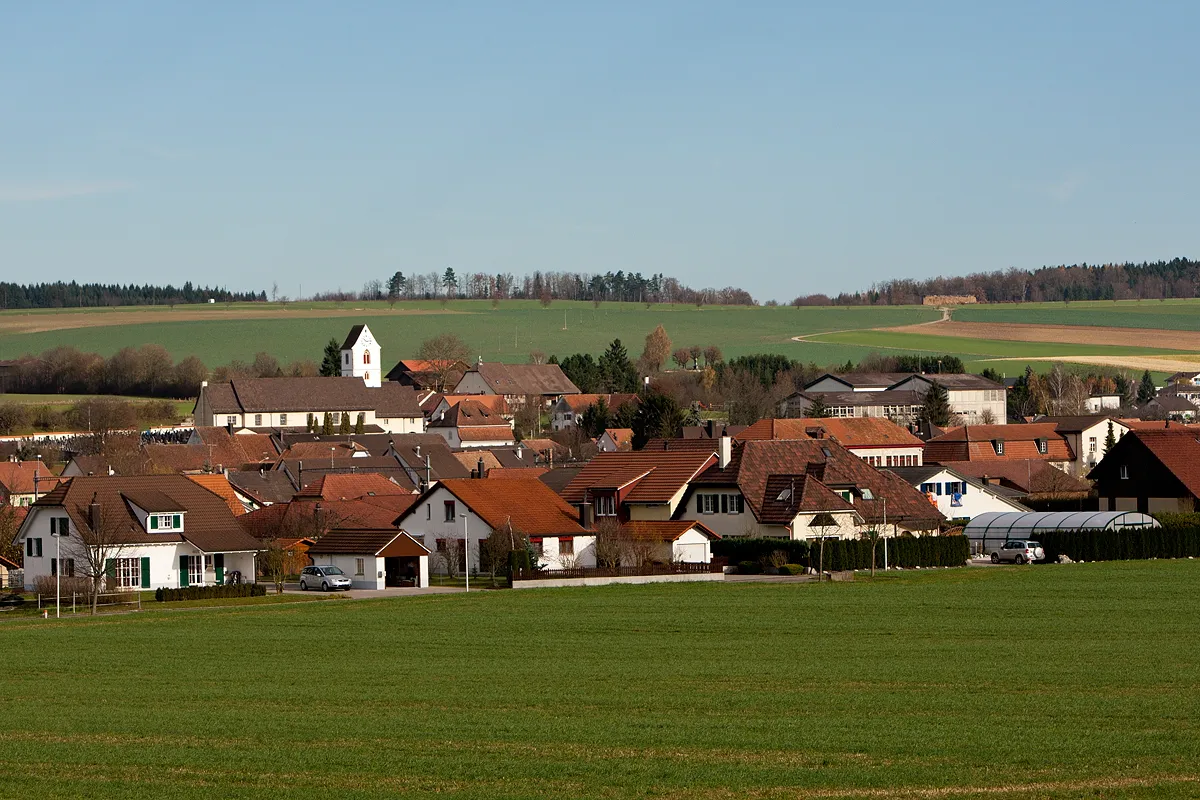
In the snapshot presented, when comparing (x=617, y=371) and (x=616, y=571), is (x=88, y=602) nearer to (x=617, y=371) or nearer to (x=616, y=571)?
(x=616, y=571)

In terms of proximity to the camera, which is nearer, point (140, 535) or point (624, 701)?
point (624, 701)

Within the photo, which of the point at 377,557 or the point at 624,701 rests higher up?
the point at 624,701

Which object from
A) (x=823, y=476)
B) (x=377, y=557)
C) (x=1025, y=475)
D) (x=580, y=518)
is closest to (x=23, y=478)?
(x=377, y=557)

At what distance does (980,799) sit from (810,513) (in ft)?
152

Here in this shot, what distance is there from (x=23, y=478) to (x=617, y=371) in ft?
328

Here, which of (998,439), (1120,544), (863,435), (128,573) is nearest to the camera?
(128,573)

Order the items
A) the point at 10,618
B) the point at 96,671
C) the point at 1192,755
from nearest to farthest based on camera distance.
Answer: the point at 1192,755, the point at 96,671, the point at 10,618

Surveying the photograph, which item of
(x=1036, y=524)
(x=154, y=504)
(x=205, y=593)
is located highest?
(x=154, y=504)

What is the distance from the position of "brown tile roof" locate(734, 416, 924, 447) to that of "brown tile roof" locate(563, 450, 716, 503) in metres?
34.9

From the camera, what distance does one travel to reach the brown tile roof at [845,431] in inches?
4082

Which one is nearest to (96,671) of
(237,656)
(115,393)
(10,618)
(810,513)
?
(237,656)

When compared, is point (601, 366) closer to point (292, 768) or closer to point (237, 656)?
point (237, 656)

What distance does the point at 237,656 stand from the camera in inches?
1287

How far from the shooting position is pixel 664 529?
60.9 metres
